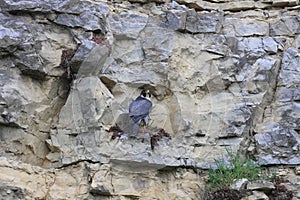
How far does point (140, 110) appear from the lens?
8906mm

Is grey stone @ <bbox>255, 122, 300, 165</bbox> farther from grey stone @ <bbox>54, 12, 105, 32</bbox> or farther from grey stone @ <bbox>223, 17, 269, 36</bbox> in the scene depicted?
grey stone @ <bbox>54, 12, 105, 32</bbox>

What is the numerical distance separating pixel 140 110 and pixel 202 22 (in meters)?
2.07

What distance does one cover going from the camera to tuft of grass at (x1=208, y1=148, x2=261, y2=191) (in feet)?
27.1

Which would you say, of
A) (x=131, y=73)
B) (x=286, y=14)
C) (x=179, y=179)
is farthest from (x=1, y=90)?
(x=286, y=14)

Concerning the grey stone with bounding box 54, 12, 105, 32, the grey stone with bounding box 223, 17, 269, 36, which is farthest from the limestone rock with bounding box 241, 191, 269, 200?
the grey stone with bounding box 54, 12, 105, 32

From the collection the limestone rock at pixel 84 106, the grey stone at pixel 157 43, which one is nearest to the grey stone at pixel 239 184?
the limestone rock at pixel 84 106

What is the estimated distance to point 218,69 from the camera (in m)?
9.58

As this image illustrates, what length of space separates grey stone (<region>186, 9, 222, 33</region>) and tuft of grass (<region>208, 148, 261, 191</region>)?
228cm

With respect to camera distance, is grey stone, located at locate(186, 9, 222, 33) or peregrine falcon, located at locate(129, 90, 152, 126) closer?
peregrine falcon, located at locate(129, 90, 152, 126)

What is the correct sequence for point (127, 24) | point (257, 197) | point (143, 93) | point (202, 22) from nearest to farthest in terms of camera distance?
point (257, 197), point (143, 93), point (127, 24), point (202, 22)

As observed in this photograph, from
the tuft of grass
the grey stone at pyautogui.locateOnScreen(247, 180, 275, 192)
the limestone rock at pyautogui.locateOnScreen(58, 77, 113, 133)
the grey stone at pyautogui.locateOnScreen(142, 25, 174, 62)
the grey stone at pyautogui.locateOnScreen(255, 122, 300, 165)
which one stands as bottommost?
the grey stone at pyautogui.locateOnScreen(247, 180, 275, 192)

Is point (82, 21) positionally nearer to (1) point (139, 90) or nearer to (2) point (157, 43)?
(2) point (157, 43)

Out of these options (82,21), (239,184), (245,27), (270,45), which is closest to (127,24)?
(82,21)

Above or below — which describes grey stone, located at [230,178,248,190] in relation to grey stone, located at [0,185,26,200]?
above
